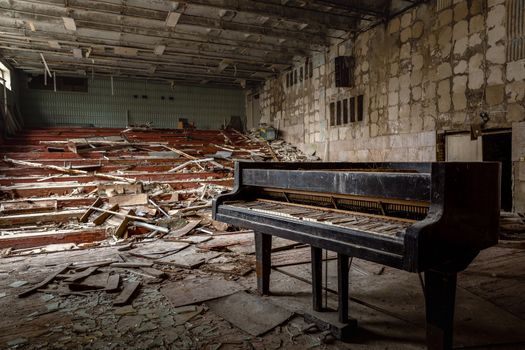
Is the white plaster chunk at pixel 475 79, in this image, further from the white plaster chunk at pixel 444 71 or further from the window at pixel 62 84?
the window at pixel 62 84

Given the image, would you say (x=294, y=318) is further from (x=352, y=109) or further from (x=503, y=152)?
(x=352, y=109)

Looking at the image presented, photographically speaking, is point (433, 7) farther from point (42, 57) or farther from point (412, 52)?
point (42, 57)

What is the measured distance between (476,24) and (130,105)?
14.8m

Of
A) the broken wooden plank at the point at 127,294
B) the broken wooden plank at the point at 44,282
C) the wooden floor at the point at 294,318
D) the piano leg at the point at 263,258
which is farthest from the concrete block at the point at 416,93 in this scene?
the broken wooden plank at the point at 44,282

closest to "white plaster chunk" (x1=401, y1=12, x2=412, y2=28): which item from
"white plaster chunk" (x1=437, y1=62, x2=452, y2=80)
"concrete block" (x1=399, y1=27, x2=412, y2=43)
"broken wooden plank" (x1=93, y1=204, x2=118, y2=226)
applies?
"concrete block" (x1=399, y1=27, x2=412, y2=43)

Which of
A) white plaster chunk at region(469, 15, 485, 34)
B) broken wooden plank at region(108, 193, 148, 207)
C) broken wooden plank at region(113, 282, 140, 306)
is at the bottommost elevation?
broken wooden plank at region(113, 282, 140, 306)

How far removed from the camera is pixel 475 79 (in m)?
7.31

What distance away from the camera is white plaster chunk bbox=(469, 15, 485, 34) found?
714 centimetres

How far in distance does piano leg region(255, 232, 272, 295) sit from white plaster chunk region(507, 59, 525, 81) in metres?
6.09

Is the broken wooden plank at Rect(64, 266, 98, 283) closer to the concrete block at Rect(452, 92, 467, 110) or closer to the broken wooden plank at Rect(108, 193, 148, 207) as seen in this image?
the broken wooden plank at Rect(108, 193, 148, 207)

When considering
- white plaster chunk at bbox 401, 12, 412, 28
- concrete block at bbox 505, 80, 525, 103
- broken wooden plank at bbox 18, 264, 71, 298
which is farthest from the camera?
white plaster chunk at bbox 401, 12, 412, 28

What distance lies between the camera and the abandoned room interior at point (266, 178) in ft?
7.61

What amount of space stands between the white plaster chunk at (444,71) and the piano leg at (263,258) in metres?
6.72

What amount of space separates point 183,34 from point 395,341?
1109 centimetres
